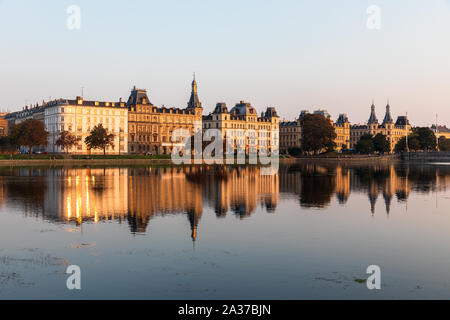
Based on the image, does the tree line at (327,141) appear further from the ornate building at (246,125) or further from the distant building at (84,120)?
the distant building at (84,120)

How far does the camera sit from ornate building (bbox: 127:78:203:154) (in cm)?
15475

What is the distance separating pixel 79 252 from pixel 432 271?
490 inches

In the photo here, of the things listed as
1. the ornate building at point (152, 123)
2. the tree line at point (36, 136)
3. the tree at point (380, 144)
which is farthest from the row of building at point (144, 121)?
the tree at point (380, 144)

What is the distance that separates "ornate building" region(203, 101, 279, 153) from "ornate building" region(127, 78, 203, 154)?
9.30 meters

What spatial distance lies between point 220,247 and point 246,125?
163538 mm

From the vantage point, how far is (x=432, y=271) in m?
16.2

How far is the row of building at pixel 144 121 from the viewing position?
140 meters

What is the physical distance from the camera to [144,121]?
156 meters

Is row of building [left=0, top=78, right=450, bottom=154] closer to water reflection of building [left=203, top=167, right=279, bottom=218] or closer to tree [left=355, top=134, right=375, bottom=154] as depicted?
tree [left=355, top=134, right=375, bottom=154]

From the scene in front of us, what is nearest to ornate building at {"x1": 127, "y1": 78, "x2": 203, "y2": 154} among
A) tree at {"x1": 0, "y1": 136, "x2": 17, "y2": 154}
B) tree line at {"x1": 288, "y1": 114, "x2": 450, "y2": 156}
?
tree at {"x1": 0, "y1": 136, "x2": 17, "y2": 154}

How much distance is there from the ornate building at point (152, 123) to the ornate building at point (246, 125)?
9.30 metres

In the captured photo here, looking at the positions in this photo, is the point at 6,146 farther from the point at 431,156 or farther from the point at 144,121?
the point at 431,156
